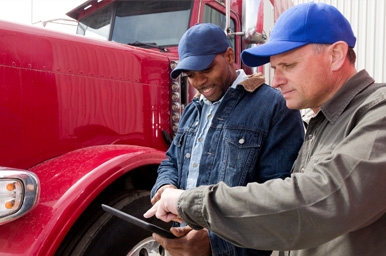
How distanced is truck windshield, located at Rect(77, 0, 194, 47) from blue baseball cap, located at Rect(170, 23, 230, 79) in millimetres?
1353

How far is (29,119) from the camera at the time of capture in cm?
218

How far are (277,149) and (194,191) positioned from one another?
60 centimetres

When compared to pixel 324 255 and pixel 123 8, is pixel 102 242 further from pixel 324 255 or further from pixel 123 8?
pixel 123 8

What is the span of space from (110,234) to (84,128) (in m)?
0.69

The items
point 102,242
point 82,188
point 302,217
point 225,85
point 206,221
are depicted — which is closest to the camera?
point 302,217

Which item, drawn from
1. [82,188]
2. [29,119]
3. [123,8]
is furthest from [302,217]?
[123,8]

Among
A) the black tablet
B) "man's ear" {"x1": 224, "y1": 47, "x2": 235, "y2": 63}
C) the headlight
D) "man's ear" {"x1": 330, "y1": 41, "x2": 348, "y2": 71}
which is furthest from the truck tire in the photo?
"man's ear" {"x1": 330, "y1": 41, "x2": 348, "y2": 71}

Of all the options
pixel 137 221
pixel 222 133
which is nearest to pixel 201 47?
pixel 222 133

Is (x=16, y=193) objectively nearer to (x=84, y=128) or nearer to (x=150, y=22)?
(x=84, y=128)

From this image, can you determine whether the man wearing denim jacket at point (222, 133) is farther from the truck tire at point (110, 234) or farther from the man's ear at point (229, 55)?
the truck tire at point (110, 234)

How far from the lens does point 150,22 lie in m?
3.16

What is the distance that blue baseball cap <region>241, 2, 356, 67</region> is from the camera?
3.78 feet

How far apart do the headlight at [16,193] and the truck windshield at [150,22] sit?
63.3 inches

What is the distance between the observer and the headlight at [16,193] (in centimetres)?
167
